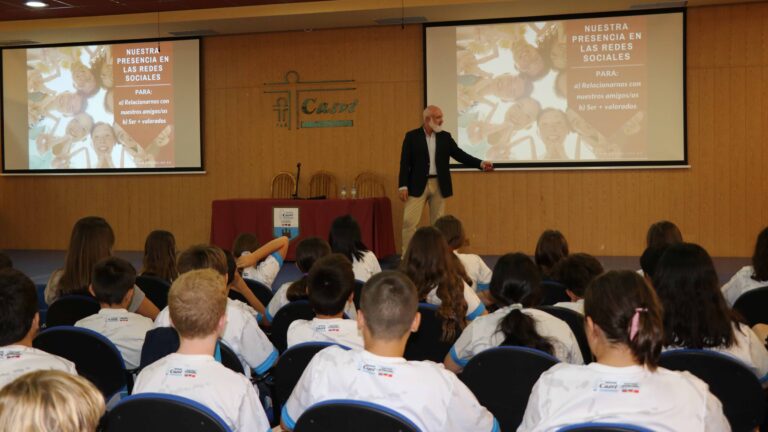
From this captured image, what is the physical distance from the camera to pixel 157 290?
4234 millimetres

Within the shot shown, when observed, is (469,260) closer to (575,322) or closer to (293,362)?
(575,322)

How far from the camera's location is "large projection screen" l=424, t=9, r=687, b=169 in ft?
28.6

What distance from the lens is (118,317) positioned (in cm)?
327

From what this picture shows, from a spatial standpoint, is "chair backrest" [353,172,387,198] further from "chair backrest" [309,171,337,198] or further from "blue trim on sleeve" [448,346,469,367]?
"blue trim on sleeve" [448,346,469,367]

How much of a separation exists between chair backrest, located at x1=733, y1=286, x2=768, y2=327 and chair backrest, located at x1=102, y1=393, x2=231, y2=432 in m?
2.51

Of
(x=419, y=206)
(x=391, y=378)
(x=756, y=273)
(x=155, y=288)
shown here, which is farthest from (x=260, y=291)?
(x=419, y=206)

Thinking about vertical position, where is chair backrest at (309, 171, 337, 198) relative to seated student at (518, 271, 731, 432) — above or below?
above

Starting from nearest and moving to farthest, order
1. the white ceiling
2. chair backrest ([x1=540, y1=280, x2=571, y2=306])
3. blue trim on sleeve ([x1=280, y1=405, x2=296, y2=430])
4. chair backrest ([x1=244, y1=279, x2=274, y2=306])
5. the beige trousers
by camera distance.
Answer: blue trim on sleeve ([x1=280, y1=405, x2=296, y2=430]) → chair backrest ([x1=540, y1=280, x2=571, y2=306]) → chair backrest ([x1=244, y1=279, x2=274, y2=306]) → the beige trousers → the white ceiling

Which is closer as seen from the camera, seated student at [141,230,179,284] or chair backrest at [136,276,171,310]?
chair backrest at [136,276,171,310]

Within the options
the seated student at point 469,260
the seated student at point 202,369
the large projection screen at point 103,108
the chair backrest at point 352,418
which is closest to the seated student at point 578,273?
the seated student at point 469,260

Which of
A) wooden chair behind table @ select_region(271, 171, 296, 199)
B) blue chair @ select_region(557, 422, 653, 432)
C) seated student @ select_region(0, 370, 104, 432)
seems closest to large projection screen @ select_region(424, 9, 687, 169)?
wooden chair behind table @ select_region(271, 171, 296, 199)

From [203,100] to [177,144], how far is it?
0.69 metres

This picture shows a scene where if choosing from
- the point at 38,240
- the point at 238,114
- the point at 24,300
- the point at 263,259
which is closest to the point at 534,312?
the point at 24,300

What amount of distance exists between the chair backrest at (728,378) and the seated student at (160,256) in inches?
119
